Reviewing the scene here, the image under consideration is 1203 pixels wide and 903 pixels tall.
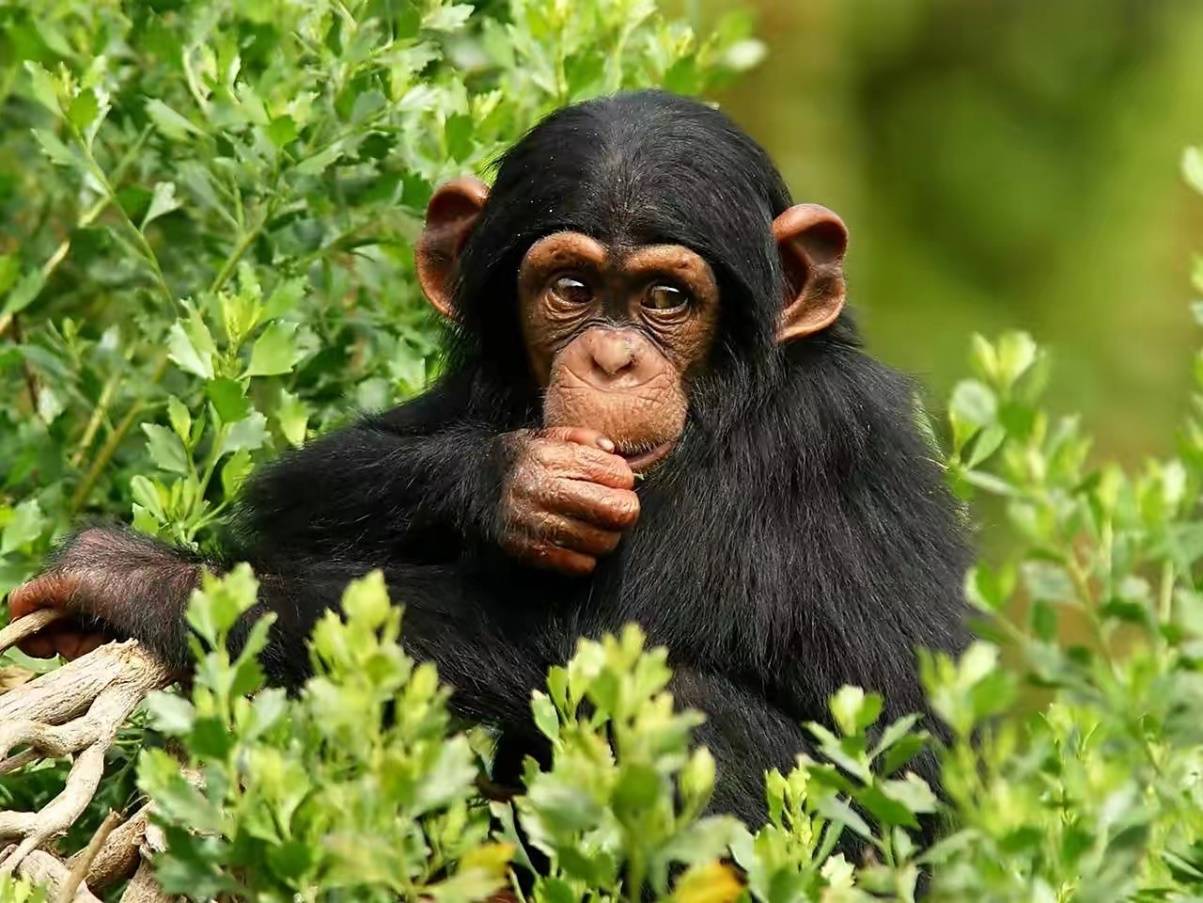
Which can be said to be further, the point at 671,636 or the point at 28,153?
the point at 28,153

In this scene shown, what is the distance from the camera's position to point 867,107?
13602 millimetres

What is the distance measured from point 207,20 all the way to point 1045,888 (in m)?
4.31

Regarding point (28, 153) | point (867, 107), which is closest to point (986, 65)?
point (867, 107)

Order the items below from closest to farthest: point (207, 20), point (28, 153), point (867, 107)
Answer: point (207, 20) → point (28, 153) → point (867, 107)

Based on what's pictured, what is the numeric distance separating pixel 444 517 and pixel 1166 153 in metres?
9.22

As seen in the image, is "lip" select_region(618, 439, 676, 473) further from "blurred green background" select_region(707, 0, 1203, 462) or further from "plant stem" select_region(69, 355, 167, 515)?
"blurred green background" select_region(707, 0, 1203, 462)

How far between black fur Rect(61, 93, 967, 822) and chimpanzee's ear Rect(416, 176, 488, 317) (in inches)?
3.5

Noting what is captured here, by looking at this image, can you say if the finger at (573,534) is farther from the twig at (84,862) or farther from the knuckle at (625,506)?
the twig at (84,862)

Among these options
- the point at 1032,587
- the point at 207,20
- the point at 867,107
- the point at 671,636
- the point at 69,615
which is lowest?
the point at 69,615

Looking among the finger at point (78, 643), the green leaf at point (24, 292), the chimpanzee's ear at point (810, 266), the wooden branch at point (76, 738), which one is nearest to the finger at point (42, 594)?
the finger at point (78, 643)

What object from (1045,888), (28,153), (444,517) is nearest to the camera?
(1045,888)

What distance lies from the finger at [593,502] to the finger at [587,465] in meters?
0.02

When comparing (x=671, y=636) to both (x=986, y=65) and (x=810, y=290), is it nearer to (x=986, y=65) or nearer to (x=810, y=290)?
(x=810, y=290)

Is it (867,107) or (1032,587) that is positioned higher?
(867,107)
